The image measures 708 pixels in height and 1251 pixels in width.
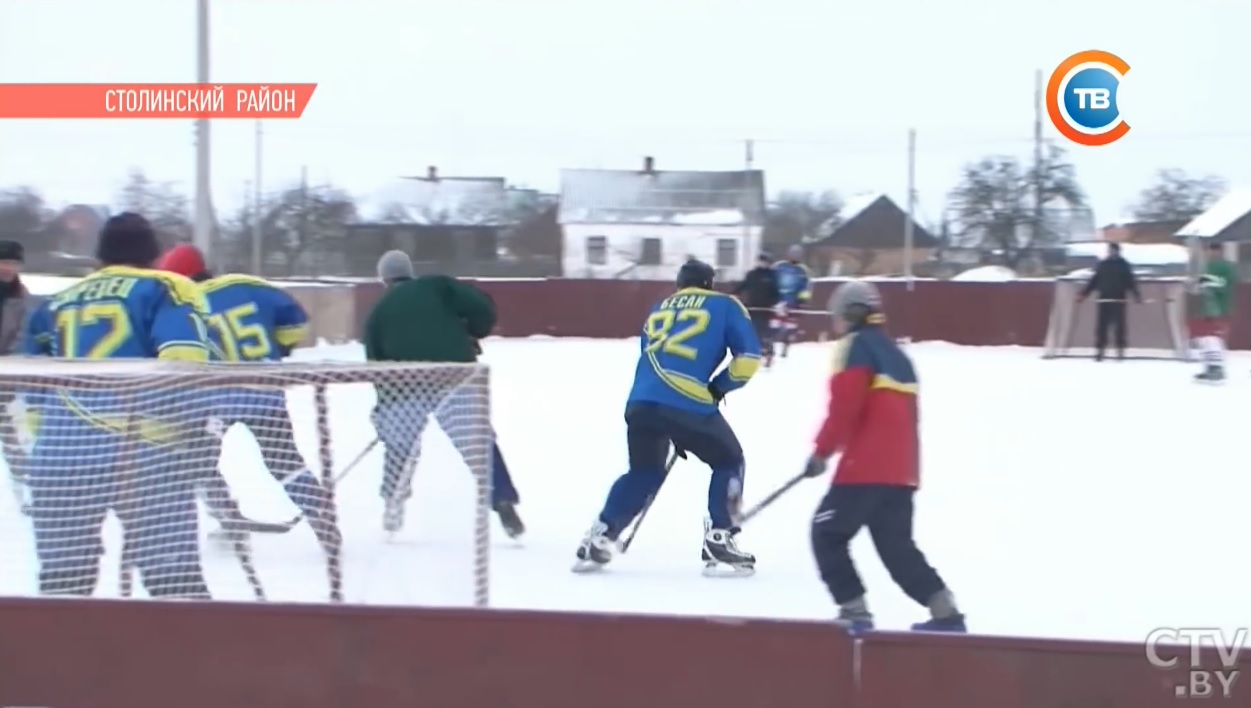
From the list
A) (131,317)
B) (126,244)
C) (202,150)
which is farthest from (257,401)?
(202,150)

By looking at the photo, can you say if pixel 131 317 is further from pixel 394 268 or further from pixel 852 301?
pixel 394 268

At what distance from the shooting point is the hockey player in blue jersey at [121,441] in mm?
5883

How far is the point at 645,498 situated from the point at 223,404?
2.55 meters

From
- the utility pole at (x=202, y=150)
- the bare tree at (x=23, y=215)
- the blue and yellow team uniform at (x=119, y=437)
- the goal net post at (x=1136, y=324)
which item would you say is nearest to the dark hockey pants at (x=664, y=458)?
the blue and yellow team uniform at (x=119, y=437)

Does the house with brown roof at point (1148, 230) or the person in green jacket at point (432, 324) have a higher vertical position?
the house with brown roof at point (1148, 230)

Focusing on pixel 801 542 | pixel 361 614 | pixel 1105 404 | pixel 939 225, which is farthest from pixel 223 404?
pixel 939 225

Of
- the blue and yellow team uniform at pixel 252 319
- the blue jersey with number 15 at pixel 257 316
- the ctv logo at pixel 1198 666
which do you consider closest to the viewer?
the ctv logo at pixel 1198 666

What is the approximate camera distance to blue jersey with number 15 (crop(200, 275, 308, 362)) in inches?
309

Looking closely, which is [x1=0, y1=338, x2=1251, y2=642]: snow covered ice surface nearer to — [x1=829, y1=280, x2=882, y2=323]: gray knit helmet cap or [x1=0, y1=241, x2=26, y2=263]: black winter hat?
[x1=829, y1=280, x2=882, y2=323]: gray knit helmet cap

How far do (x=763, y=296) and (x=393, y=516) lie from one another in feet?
52.2

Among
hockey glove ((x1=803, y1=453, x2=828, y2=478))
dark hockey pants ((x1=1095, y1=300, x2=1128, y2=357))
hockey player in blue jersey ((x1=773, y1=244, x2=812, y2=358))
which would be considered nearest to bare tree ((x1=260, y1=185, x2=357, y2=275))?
hockey player in blue jersey ((x1=773, y1=244, x2=812, y2=358))

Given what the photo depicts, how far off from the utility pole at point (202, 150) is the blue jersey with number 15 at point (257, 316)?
15.5 metres

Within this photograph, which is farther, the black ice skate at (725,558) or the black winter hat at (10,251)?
the black winter hat at (10,251)

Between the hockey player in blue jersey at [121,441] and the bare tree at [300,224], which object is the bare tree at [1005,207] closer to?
the bare tree at [300,224]
